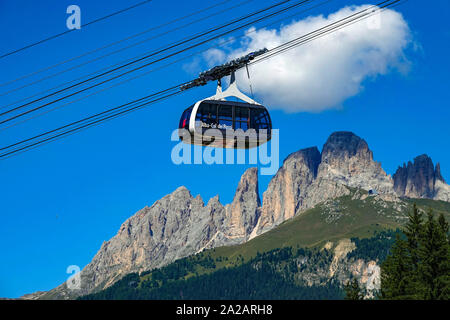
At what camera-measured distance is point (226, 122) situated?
5272cm

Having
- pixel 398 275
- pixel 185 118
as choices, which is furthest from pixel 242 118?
pixel 398 275

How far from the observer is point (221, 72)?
48844 millimetres

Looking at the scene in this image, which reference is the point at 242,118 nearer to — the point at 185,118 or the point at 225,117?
the point at 225,117

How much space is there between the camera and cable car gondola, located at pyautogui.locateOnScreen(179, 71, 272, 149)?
51656 mm

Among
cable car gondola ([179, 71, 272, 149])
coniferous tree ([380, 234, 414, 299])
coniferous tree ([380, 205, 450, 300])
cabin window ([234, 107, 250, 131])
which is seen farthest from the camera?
coniferous tree ([380, 234, 414, 299])

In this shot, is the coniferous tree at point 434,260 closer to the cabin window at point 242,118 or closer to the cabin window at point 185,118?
the cabin window at point 242,118

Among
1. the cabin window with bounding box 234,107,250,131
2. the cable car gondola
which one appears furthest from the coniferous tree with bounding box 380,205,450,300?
the cabin window with bounding box 234,107,250,131

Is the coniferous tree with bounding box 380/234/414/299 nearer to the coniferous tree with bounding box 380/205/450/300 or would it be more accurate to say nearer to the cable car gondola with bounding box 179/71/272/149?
the coniferous tree with bounding box 380/205/450/300
